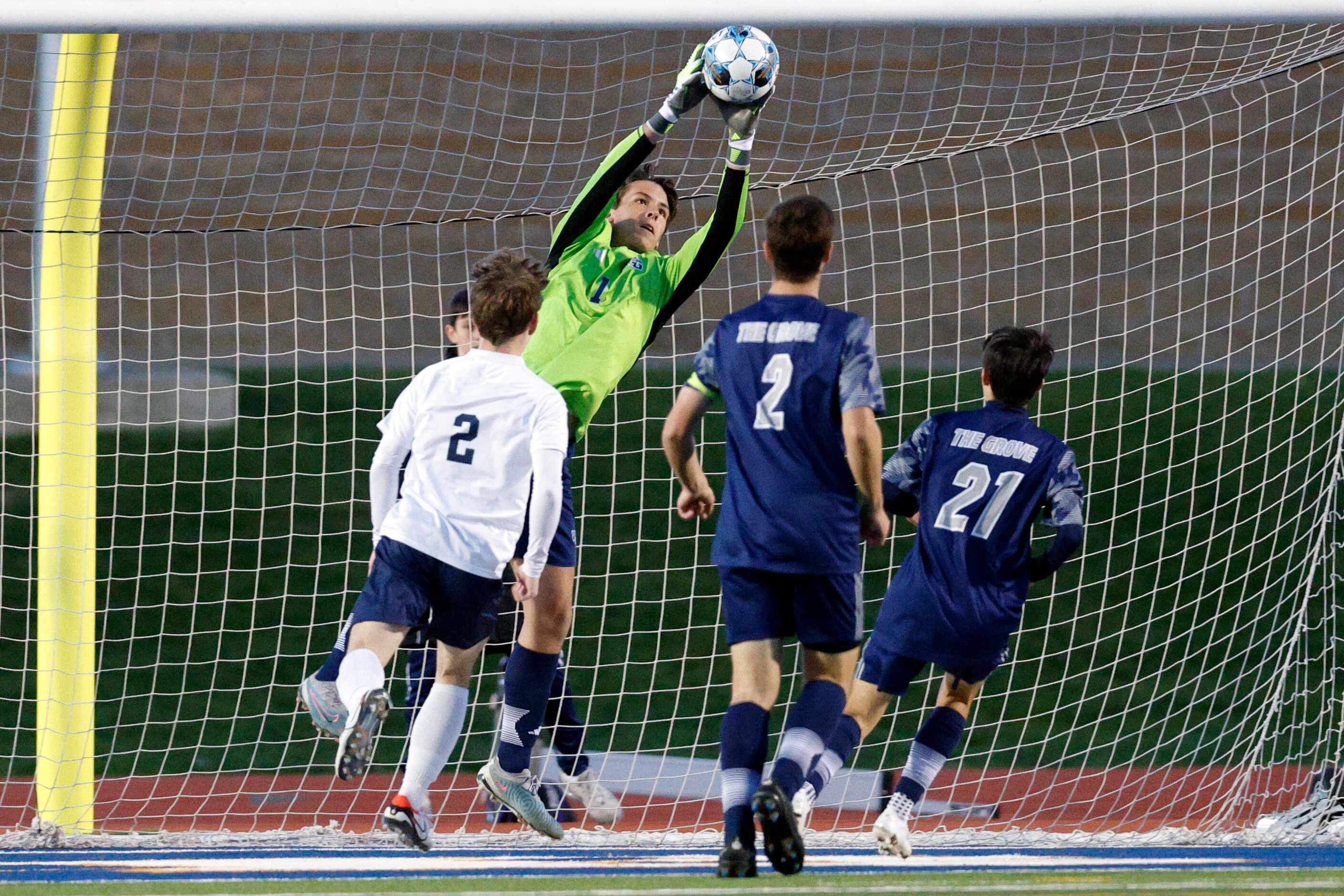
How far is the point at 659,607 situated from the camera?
901 centimetres

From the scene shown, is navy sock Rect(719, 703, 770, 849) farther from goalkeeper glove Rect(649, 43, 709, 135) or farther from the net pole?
the net pole

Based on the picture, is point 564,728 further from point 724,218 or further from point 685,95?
point 685,95

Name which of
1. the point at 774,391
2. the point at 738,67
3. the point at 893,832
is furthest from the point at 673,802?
the point at 738,67

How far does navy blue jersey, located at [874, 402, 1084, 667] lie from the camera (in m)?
4.20

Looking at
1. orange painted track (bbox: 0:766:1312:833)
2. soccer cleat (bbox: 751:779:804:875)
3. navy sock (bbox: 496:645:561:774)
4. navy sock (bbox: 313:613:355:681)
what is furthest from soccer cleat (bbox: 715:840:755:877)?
orange painted track (bbox: 0:766:1312:833)

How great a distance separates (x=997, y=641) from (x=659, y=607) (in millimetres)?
4893

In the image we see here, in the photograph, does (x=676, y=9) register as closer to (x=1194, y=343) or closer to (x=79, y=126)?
(x=79, y=126)

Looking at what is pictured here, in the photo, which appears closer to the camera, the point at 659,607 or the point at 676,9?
the point at 676,9

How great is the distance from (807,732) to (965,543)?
0.83 meters

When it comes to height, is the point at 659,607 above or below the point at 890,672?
below

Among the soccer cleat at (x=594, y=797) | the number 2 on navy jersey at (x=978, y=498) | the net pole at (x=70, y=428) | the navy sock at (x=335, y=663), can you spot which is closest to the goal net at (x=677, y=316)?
the soccer cleat at (x=594, y=797)

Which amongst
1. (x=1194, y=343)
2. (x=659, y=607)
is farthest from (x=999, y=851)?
(x=1194, y=343)

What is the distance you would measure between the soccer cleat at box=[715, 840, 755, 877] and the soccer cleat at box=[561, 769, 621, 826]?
5.95ft

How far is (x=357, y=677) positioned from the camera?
368cm
